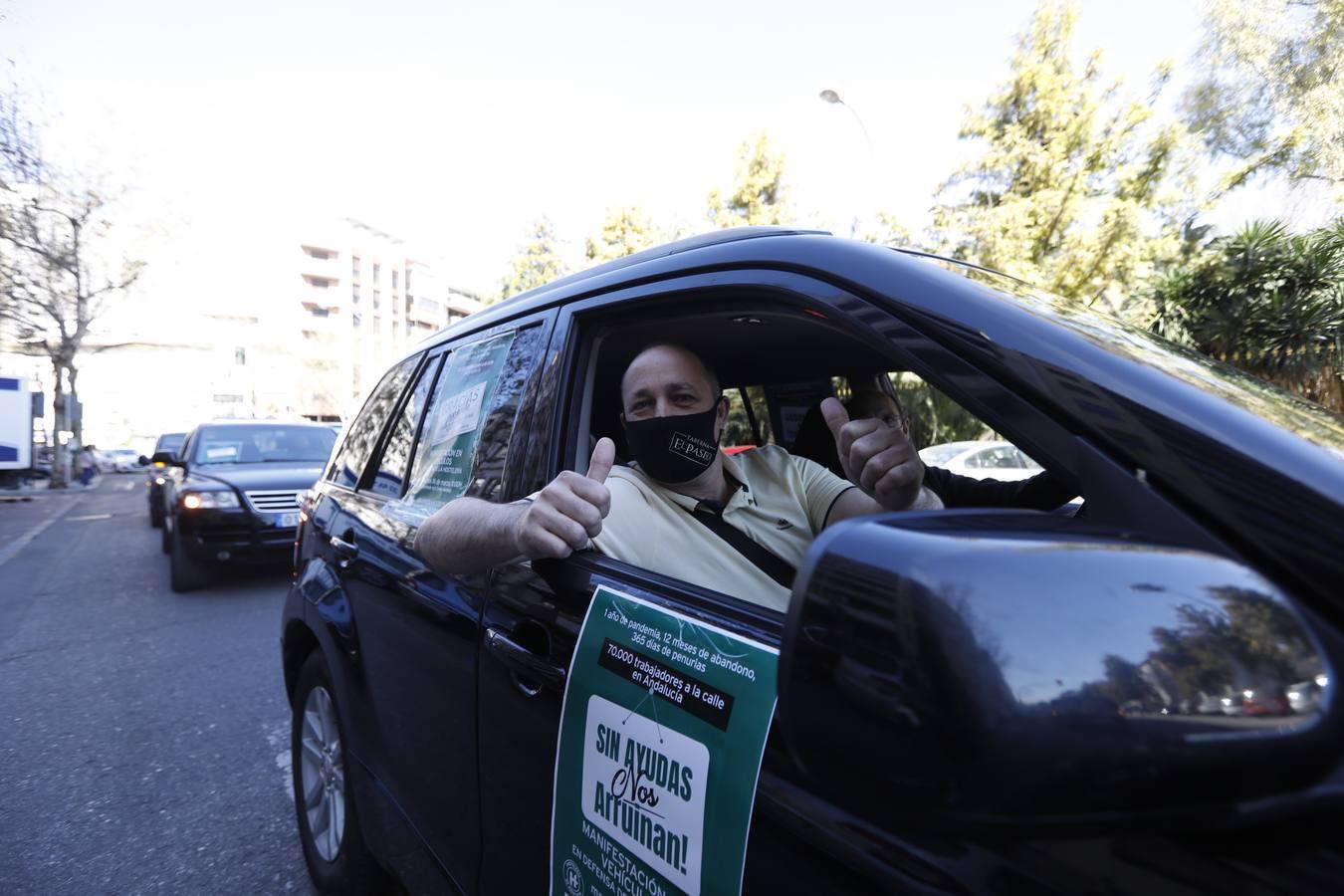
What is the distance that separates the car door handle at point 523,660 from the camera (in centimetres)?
143

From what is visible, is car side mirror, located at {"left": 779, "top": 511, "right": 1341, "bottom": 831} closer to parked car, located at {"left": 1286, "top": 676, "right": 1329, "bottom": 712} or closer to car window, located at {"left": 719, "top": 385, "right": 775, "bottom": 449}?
parked car, located at {"left": 1286, "top": 676, "right": 1329, "bottom": 712}

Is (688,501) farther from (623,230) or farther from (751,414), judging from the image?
(623,230)

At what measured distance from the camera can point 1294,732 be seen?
0.60m

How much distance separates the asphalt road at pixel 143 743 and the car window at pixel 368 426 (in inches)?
57.7

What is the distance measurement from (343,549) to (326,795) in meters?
0.82

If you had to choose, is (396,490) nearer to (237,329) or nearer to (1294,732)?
(1294,732)

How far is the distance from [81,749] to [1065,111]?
1468 cm

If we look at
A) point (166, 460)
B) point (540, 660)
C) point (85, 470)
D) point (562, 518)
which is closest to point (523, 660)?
point (540, 660)

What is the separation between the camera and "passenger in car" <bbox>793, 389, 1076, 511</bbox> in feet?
6.68

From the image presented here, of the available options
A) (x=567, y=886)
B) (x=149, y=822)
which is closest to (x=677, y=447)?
(x=567, y=886)

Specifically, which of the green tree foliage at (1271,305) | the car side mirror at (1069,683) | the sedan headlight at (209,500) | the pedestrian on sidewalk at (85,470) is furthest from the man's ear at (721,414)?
the pedestrian on sidewalk at (85,470)

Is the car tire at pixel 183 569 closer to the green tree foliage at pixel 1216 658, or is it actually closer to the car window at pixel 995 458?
the car window at pixel 995 458

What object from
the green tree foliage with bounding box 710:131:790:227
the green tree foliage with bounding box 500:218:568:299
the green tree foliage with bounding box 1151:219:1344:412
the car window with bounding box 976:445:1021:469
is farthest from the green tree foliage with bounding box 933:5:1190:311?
the green tree foliage with bounding box 500:218:568:299

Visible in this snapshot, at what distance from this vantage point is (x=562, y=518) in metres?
1.47
